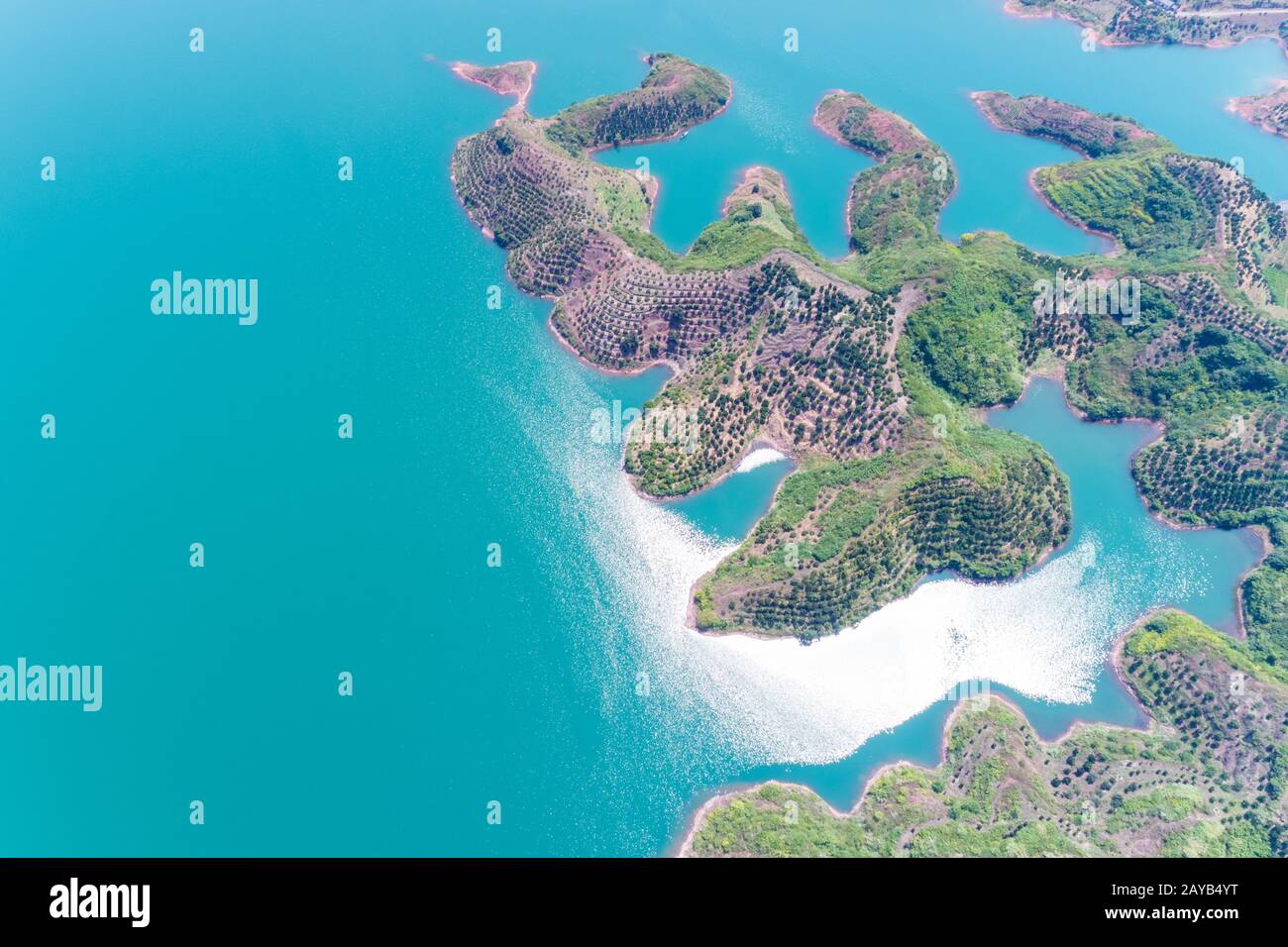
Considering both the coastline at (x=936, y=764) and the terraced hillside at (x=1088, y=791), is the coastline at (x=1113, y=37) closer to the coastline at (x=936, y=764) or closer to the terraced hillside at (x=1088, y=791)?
the coastline at (x=936, y=764)

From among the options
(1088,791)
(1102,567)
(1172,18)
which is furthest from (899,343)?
(1172,18)

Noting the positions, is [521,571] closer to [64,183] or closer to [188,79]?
[64,183]

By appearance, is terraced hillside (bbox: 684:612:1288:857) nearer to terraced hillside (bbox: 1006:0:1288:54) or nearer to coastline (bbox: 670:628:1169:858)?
coastline (bbox: 670:628:1169:858)

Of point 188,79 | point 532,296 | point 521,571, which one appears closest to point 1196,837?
point 521,571

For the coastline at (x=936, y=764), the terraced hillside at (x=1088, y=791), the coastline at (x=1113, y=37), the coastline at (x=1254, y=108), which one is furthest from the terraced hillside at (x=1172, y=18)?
Result: the terraced hillside at (x=1088, y=791)

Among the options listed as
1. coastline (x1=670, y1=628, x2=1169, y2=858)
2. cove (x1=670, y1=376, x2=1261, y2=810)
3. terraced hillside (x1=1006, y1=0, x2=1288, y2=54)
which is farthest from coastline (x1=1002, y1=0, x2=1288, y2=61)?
coastline (x1=670, y1=628, x2=1169, y2=858)
